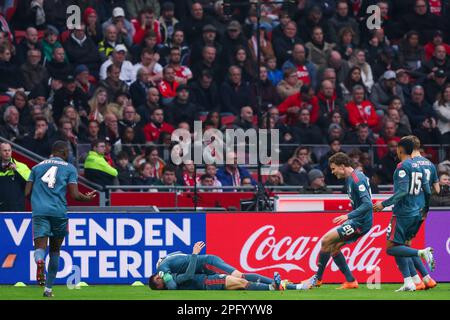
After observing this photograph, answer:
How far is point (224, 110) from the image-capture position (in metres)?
25.7

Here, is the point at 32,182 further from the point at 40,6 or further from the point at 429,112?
the point at 429,112

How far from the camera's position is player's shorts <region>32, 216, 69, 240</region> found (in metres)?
A: 17.1

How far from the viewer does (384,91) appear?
2706cm

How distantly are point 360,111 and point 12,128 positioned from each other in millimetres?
7252

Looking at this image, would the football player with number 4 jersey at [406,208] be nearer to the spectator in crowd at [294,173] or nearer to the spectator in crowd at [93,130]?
the spectator in crowd at [294,173]

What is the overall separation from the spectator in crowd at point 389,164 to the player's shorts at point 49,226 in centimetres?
943

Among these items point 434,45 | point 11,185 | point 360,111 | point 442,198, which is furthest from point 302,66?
point 11,185

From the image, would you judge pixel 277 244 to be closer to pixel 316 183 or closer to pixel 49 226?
pixel 316 183

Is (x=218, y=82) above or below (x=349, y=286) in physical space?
above

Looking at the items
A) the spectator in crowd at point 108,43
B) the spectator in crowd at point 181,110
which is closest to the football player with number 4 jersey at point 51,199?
the spectator in crowd at point 181,110

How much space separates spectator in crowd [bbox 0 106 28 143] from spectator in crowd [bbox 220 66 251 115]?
439 cm
